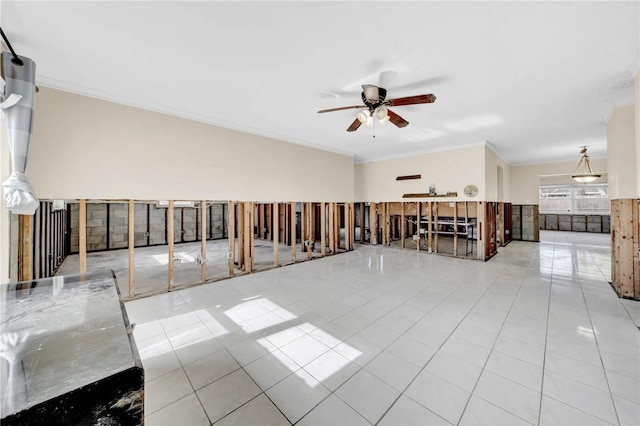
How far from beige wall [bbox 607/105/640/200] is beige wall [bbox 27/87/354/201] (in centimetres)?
598

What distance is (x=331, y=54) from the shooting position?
2807mm

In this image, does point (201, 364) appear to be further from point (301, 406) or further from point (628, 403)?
point (628, 403)

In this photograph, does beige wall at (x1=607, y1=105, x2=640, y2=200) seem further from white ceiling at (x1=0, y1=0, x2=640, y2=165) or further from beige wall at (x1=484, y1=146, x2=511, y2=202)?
beige wall at (x1=484, y1=146, x2=511, y2=202)

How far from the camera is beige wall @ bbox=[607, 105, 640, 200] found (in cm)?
389

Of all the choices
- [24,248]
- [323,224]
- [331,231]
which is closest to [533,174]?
[331,231]

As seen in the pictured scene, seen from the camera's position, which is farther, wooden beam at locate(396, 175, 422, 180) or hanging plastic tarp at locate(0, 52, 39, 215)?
wooden beam at locate(396, 175, 422, 180)

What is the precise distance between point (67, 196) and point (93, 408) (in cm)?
413

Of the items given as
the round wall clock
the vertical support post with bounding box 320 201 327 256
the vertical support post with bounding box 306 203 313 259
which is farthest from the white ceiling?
the vertical support post with bounding box 320 201 327 256

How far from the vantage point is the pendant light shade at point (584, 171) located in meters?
6.96

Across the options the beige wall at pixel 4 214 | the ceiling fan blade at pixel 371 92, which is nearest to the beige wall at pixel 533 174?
the ceiling fan blade at pixel 371 92

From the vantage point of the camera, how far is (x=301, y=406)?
1.83 m

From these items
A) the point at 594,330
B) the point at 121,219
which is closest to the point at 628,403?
the point at 594,330

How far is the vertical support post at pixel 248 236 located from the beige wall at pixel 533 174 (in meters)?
9.88

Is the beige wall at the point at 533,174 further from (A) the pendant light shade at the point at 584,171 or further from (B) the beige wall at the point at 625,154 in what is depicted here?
(B) the beige wall at the point at 625,154
